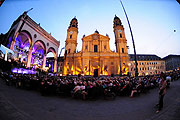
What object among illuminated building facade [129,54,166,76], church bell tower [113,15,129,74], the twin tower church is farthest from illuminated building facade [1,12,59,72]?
illuminated building facade [129,54,166,76]

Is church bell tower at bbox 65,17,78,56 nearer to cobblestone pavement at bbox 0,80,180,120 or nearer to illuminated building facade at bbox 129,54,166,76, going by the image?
cobblestone pavement at bbox 0,80,180,120

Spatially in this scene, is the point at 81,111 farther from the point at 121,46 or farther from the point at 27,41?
the point at 121,46

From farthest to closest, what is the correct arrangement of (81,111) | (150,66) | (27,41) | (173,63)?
(150,66), (173,63), (27,41), (81,111)

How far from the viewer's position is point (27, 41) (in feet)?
88.2

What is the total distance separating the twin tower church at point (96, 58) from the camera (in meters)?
32.1

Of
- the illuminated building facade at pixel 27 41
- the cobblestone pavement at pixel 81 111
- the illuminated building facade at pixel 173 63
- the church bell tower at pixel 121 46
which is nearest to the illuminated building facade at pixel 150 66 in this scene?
the illuminated building facade at pixel 173 63

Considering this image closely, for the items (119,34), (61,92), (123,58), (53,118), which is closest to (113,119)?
(53,118)

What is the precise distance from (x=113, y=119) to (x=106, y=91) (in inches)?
122

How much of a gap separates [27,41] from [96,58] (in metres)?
25.3

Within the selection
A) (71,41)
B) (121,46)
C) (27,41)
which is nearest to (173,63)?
(121,46)

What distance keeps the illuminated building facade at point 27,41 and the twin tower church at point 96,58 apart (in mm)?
7528

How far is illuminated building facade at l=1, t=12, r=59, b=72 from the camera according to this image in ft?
63.8

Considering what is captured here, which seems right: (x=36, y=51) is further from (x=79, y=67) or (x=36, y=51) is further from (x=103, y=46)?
(x=103, y=46)

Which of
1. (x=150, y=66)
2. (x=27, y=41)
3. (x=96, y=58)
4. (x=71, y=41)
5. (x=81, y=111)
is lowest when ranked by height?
(x=81, y=111)
